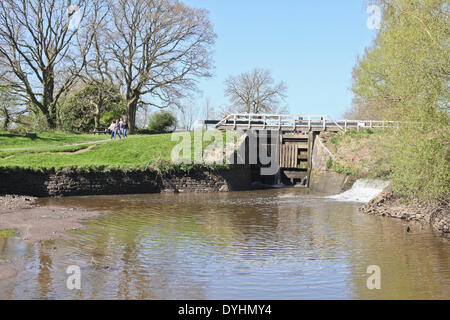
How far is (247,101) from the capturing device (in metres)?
59.4

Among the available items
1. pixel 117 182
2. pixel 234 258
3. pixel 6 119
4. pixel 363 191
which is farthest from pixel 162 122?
pixel 234 258

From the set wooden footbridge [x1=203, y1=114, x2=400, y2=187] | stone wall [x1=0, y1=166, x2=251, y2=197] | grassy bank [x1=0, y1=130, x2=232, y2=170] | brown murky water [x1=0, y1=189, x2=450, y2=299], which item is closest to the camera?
brown murky water [x1=0, y1=189, x2=450, y2=299]

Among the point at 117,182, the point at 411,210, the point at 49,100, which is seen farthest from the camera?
the point at 49,100

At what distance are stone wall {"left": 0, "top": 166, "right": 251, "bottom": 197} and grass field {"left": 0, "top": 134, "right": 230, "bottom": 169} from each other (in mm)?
544

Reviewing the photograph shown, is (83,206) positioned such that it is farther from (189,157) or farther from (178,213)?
(189,157)

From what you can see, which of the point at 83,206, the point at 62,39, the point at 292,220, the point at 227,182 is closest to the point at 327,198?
the point at 227,182

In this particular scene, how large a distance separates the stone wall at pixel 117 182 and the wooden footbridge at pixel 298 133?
420 centimetres

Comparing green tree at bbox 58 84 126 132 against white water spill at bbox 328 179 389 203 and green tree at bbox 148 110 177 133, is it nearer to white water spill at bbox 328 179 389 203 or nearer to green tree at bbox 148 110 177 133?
green tree at bbox 148 110 177 133

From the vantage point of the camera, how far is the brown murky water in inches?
360

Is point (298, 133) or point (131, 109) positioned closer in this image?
point (298, 133)

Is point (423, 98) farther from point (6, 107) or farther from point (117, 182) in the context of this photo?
point (6, 107)

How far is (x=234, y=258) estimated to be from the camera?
11781 mm

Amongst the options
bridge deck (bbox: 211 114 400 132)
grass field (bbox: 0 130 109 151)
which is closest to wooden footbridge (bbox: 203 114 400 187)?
bridge deck (bbox: 211 114 400 132)

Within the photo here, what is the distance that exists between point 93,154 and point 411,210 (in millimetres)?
18279
